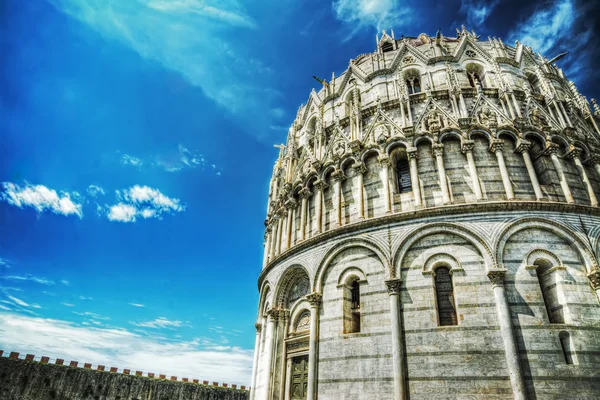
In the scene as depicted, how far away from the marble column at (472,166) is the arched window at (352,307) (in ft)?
18.5

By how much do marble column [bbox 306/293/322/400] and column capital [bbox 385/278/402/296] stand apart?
9.69 feet

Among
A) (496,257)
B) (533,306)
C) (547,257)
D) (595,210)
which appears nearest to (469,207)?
(496,257)

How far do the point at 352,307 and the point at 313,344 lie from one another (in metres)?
2.00

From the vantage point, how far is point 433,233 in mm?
12875

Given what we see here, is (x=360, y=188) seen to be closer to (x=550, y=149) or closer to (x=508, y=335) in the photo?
(x=508, y=335)

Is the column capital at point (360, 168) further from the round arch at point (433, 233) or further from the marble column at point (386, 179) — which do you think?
the round arch at point (433, 233)

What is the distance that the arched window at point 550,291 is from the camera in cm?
1113

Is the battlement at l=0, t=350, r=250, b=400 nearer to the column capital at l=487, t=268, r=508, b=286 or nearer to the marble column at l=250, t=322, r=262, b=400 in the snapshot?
the marble column at l=250, t=322, r=262, b=400

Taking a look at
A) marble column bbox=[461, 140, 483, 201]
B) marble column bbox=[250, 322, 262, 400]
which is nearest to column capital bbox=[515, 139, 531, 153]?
marble column bbox=[461, 140, 483, 201]

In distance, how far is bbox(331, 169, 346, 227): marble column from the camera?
15.4 meters

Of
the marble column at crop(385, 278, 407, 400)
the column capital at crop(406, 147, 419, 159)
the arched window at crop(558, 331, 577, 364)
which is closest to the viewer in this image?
the arched window at crop(558, 331, 577, 364)

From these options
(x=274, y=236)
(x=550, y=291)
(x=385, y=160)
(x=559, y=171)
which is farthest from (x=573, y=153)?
(x=274, y=236)

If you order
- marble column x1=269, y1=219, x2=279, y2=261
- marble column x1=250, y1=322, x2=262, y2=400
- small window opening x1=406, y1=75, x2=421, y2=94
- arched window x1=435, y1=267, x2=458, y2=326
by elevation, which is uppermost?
small window opening x1=406, y1=75, x2=421, y2=94

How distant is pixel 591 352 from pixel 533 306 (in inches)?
71.2
